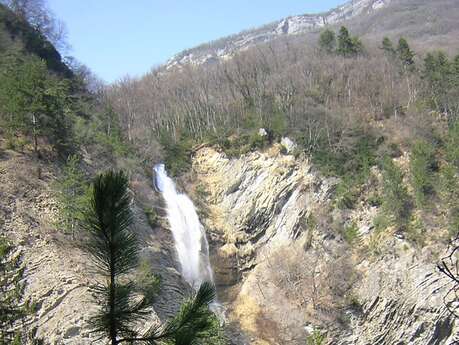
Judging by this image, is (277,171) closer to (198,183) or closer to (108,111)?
(198,183)

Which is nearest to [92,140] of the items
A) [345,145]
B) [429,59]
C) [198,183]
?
[198,183]

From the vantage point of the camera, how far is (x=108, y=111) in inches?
1601

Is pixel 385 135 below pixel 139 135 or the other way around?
below

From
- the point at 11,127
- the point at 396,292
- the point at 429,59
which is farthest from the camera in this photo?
the point at 429,59

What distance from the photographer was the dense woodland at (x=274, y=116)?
24.3 m

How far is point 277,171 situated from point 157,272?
1611cm

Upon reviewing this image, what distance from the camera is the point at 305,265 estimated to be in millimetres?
29844

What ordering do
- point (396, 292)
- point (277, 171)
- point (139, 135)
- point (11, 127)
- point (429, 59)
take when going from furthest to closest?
point (429, 59), point (139, 135), point (277, 171), point (396, 292), point (11, 127)

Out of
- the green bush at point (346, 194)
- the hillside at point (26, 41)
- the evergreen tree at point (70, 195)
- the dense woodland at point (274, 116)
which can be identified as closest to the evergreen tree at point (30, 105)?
the dense woodland at point (274, 116)

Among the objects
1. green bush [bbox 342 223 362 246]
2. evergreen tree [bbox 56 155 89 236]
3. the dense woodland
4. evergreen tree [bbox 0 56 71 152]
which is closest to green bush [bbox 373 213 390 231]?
the dense woodland

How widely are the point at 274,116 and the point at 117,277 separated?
3788 centimetres

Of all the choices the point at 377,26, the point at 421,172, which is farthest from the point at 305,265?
the point at 377,26

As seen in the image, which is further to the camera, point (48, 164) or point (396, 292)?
point (396, 292)

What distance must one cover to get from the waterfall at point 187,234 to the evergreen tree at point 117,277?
24922mm
